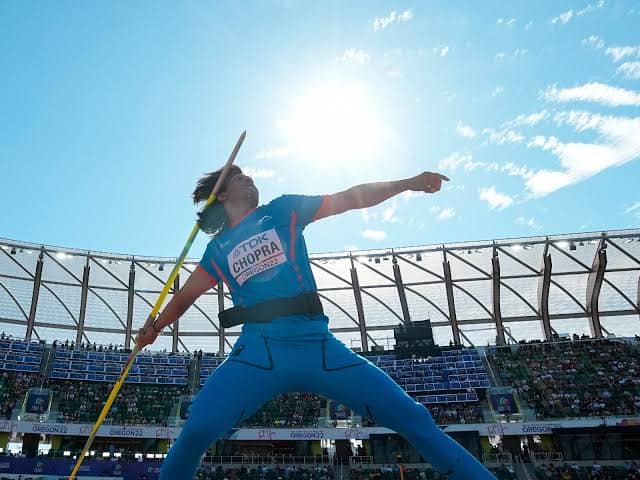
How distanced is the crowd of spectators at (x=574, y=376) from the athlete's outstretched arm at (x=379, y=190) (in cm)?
3426

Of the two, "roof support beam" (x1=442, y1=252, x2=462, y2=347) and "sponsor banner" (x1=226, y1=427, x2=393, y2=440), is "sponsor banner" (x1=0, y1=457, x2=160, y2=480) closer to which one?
"sponsor banner" (x1=226, y1=427, x2=393, y2=440)

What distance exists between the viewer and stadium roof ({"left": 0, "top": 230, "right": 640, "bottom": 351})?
42.4m

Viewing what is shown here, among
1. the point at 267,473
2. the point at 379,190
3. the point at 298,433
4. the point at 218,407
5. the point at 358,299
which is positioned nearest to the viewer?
the point at 218,407

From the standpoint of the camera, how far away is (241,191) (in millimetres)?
4371

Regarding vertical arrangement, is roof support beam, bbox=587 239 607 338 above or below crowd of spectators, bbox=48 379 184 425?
above

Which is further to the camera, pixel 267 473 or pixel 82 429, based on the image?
pixel 82 429

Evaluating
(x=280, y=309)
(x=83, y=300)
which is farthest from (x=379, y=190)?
(x=83, y=300)

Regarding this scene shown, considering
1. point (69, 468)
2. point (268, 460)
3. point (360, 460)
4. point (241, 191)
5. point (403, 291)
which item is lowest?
point (360, 460)

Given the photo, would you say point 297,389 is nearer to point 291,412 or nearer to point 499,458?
point 499,458

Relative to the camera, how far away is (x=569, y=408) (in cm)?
3334

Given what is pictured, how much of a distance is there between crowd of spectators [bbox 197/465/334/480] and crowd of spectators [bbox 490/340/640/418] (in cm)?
1503

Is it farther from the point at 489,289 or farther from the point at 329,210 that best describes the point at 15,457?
the point at 489,289

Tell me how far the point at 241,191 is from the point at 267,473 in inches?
1184

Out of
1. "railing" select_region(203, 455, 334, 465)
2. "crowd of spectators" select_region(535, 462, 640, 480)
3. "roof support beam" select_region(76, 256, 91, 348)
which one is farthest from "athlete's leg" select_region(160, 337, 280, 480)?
"roof support beam" select_region(76, 256, 91, 348)
